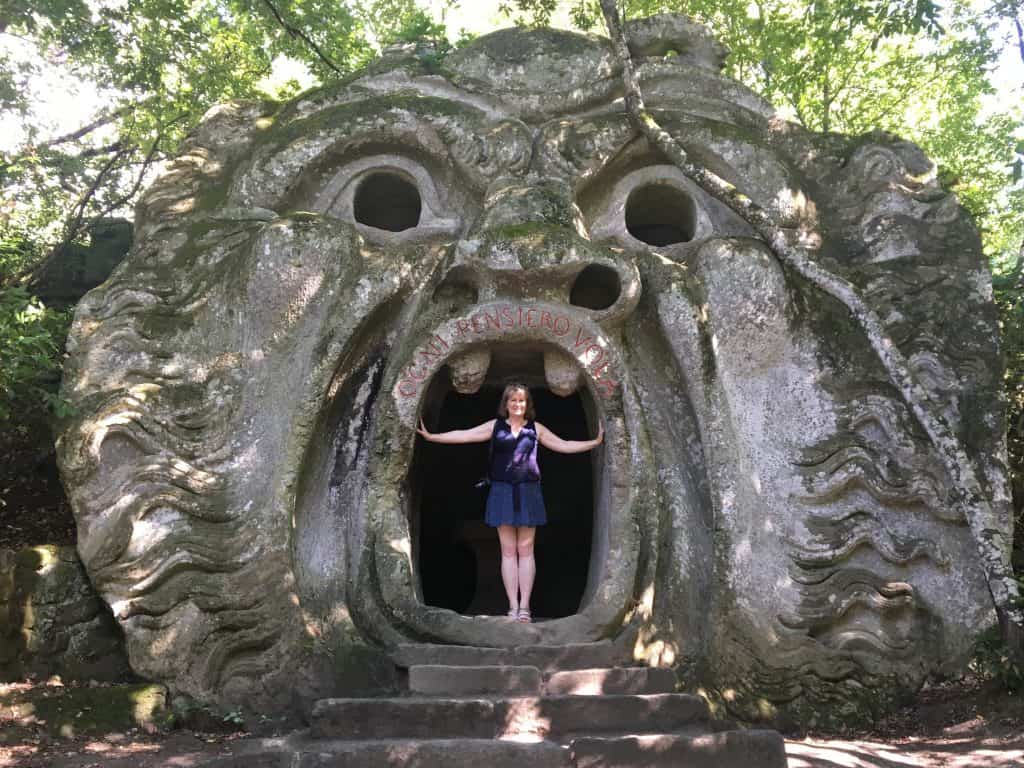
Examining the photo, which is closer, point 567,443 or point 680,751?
point 680,751

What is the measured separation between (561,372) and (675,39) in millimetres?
3404

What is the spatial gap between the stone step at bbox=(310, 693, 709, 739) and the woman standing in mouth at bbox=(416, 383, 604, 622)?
130cm

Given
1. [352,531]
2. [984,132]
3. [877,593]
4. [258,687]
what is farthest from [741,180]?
[984,132]

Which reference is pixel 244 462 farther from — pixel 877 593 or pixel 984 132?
pixel 984 132

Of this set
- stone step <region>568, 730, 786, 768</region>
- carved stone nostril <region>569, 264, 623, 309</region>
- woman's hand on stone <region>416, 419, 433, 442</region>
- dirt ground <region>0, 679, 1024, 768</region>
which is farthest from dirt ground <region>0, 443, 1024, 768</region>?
carved stone nostril <region>569, 264, 623, 309</region>

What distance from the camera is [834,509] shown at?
603cm

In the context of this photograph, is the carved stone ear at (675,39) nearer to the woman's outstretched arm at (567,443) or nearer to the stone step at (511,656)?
the woman's outstretched arm at (567,443)

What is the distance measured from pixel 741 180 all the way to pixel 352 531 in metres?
3.98

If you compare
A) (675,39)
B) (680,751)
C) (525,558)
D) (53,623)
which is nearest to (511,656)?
(525,558)

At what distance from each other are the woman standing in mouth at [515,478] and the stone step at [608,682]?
3.14 ft

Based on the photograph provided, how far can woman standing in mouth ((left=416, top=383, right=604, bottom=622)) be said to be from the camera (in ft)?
20.1

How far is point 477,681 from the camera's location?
5000 mm

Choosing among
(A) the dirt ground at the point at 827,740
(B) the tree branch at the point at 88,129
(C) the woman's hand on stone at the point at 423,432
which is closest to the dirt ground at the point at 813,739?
(A) the dirt ground at the point at 827,740

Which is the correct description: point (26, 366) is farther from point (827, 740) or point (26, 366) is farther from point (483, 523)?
point (827, 740)
